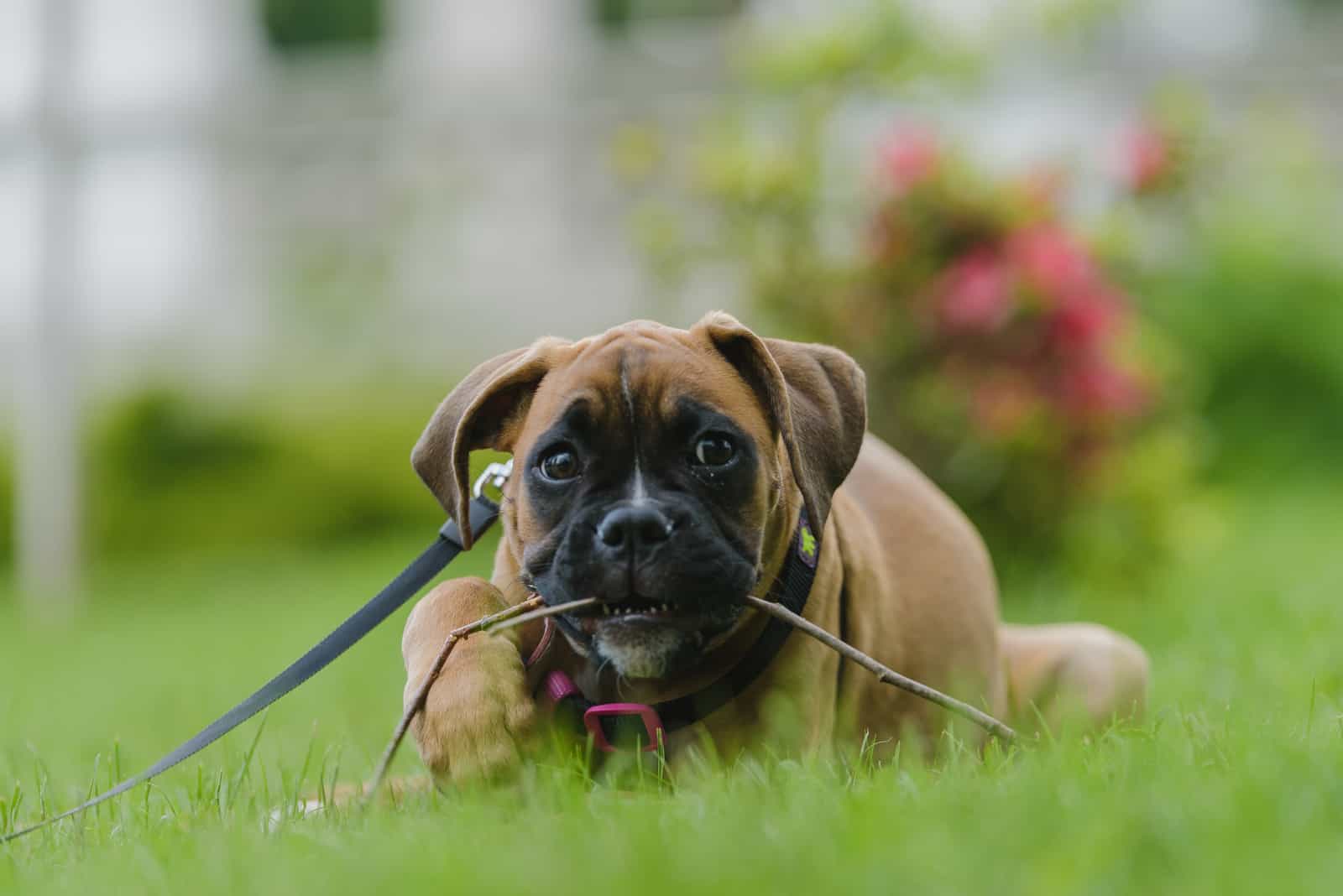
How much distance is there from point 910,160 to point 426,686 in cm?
560

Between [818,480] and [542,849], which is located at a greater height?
[818,480]

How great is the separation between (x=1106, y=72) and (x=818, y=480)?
12.2 m

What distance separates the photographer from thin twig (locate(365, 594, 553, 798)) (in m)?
3.40

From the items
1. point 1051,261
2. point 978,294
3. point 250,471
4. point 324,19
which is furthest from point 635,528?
point 324,19

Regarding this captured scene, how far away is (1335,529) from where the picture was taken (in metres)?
10.4

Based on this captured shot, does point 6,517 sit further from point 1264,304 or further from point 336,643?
point 1264,304

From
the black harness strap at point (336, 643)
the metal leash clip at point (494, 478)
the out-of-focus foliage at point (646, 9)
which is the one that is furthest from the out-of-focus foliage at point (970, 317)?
the out-of-focus foliage at point (646, 9)

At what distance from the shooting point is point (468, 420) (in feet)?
12.5

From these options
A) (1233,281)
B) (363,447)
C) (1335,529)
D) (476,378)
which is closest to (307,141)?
(363,447)

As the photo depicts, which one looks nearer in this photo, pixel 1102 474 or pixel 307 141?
pixel 1102 474

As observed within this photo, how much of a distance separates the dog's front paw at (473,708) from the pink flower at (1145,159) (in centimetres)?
662

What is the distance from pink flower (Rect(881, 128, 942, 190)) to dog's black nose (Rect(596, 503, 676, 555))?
211 inches

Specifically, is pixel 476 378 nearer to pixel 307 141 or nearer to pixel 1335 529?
pixel 1335 529

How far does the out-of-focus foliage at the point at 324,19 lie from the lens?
31.4m
